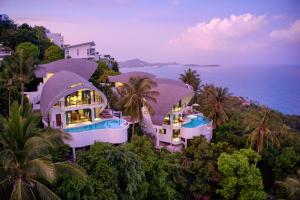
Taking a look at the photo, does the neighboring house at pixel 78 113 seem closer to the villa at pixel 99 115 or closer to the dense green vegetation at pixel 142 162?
the villa at pixel 99 115

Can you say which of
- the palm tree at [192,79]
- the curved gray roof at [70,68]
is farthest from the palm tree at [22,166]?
the palm tree at [192,79]

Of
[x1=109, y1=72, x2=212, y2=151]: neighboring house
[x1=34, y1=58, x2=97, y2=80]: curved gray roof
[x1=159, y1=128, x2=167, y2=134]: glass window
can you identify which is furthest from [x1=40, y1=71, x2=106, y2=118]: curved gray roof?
[x1=159, y1=128, x2=167, y2=134]: glass window

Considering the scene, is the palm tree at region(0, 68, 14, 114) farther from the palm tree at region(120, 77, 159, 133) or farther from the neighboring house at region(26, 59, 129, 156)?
the palm tree at region(120, 77, 159, 133)

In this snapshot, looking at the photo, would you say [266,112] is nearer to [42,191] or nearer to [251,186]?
[251,186]

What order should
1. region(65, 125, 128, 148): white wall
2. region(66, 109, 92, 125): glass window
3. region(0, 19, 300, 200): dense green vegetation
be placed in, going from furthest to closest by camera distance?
region(66, 109, 92, 125): glass window, region(65, 125, 128, 148): white wall, region(0, 19, 300, 200): dense green vegetation

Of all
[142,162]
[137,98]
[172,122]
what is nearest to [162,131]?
[172,122]

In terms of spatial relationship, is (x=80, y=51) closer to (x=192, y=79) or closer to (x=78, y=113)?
(x=192, y=79)
